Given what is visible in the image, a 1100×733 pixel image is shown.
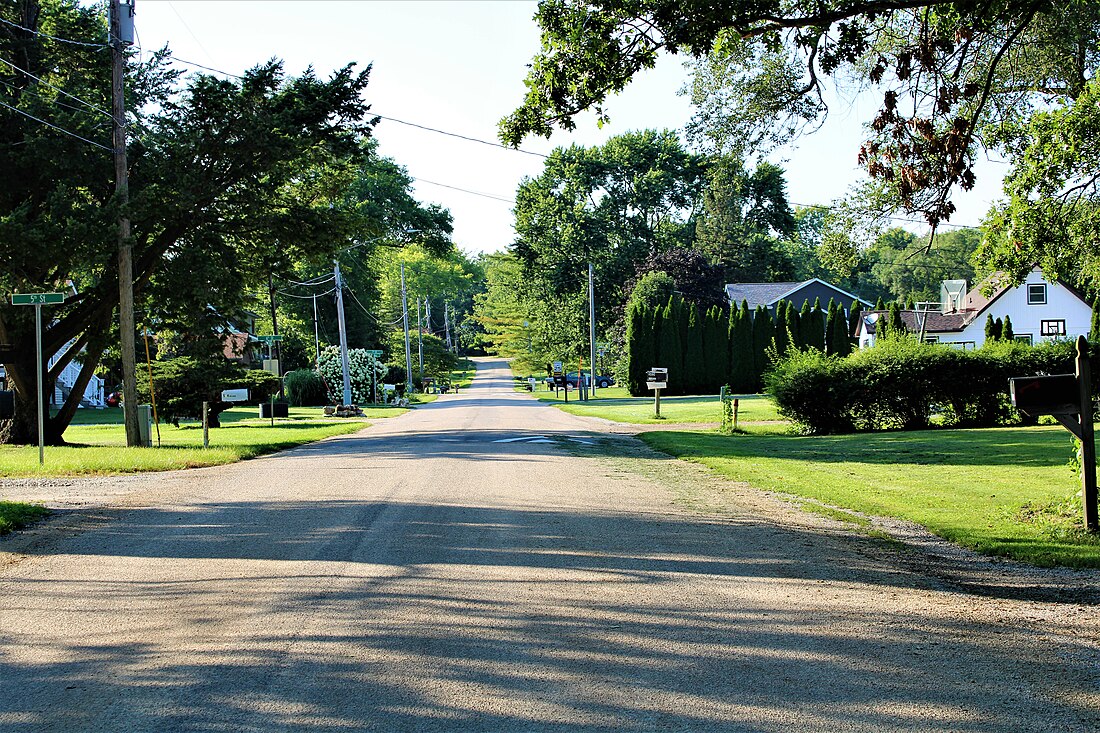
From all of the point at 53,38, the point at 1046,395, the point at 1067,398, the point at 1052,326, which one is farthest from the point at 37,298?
the point at 1052,326

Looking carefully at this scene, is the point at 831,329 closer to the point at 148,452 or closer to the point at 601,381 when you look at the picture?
the point at 601,381

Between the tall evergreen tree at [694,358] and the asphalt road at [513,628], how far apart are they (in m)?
50.3

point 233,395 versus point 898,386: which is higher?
point 233,395

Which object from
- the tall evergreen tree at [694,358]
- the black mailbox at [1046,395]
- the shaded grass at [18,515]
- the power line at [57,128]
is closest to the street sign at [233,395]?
the power line at [57,128]

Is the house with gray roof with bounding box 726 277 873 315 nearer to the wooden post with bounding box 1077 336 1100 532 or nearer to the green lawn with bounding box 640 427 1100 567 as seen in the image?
the green lawn with bounding box 640 427 1100 567

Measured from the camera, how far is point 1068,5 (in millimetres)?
11633

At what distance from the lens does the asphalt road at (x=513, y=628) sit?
4.71 m

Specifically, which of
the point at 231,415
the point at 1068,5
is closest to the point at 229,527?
the point at 1068,5

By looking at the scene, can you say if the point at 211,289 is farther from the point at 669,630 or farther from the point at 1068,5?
the point at 669,630

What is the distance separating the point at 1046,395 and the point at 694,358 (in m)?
52.7

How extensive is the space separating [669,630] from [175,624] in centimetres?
308

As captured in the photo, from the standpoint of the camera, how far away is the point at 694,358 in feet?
201

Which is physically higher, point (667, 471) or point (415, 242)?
point (415, 242)

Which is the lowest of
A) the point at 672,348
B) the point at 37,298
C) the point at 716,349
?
the point at 716,349
